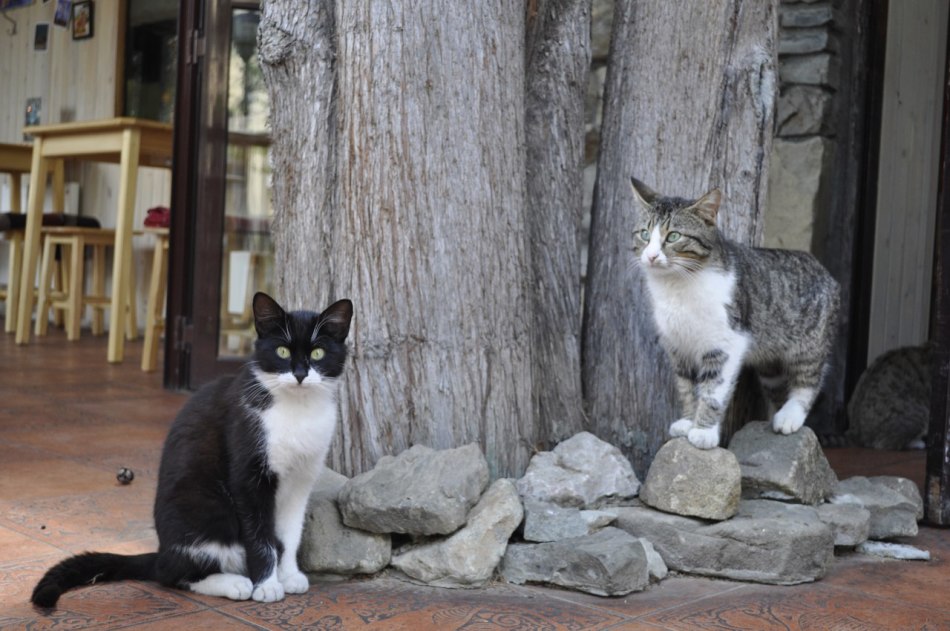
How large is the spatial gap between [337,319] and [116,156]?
16.1ft

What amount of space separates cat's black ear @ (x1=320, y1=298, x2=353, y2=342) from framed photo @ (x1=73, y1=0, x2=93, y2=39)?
797cm

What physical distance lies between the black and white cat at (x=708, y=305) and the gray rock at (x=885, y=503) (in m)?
0.32

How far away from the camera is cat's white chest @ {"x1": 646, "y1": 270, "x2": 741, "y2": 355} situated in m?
2.85

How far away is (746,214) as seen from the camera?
3.12m

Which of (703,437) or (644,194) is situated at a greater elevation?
(644,194)

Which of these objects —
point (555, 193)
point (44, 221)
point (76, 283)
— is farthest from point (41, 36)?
point (555, 193)

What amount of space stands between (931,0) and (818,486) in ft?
11.3

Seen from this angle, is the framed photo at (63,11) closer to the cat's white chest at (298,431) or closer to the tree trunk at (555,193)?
the tree trunk at (555,193)

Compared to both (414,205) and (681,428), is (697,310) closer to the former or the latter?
(681,428)

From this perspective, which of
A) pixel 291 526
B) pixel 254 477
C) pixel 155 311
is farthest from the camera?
pixel 155 311

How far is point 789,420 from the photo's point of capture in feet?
9.84

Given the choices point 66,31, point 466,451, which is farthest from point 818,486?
point 66,31

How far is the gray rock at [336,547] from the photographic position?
2500mm

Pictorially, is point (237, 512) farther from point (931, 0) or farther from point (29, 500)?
point (931, 0)
